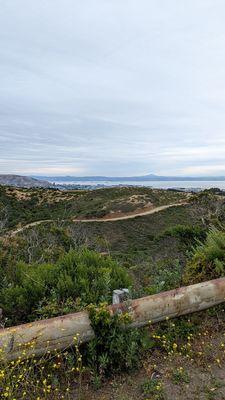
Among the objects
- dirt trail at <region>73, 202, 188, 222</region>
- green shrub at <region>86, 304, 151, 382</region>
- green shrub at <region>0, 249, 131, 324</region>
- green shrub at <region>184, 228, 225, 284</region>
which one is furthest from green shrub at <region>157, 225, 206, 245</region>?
dirt trail at <region>73, 202, 188, 222</region>

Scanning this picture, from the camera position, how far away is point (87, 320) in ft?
11.4

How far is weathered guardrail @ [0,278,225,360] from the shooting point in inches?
124

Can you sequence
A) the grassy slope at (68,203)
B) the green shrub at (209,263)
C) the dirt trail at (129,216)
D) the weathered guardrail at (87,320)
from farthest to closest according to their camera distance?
1. the grassy slope at (68,203)
2. the dirt trail at (129,216)
3. the green shrub at (209,263)
4. the weathered guardrail at (87,320)

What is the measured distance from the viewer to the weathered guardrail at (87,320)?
3.15 metres

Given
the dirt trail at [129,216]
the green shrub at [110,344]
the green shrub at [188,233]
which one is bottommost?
the dirt trail at [129,216]

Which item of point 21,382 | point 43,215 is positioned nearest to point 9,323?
point 21,382

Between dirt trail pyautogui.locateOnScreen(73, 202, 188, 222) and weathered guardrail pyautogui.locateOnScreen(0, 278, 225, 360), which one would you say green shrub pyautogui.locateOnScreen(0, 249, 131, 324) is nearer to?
weathered guardrail pyautogui.locateOnScreen(0, 278, 225, 360)

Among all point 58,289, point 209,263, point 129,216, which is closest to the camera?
point 58,289

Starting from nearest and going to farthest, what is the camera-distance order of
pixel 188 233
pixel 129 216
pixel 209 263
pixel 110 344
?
1. pixel 110 344
2. pixel 209 263
3. pixel 188 233
4. pixel 129 216

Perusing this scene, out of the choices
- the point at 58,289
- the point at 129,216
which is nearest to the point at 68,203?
the point at 129,216

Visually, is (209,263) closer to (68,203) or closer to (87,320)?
(87,320)

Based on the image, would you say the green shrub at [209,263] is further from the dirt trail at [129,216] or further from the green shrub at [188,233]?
the dirt trail at [129,216]

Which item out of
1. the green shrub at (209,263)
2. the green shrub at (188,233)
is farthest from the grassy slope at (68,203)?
the green shrub at (209,263)

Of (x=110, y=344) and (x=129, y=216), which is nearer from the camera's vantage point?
(x=110, y=344)
